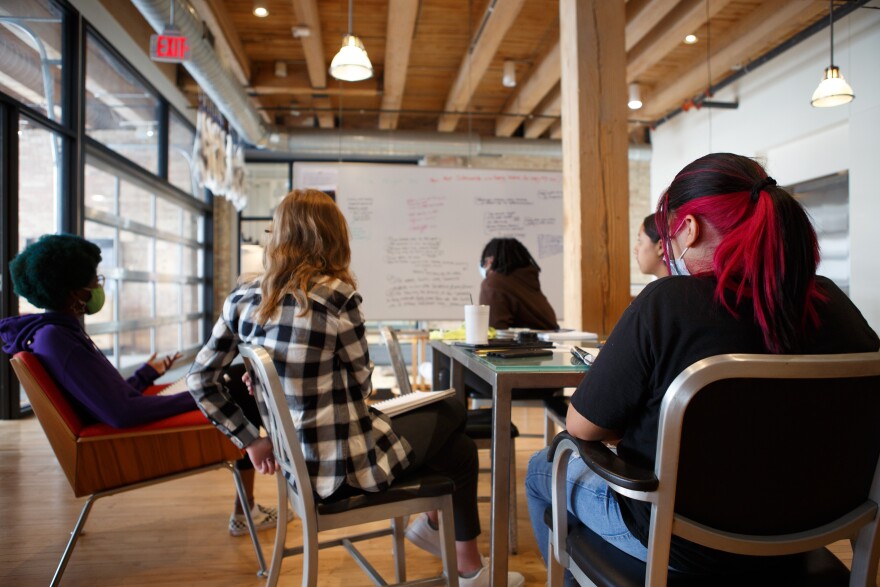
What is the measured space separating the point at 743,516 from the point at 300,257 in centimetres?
99

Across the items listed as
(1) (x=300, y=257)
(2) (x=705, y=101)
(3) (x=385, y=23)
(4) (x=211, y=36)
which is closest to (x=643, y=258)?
(1) (x=300, y=257)

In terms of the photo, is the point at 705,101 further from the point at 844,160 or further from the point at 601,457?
the point at 601,457

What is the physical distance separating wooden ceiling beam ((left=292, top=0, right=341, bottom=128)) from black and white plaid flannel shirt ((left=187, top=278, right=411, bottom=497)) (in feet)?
13.0

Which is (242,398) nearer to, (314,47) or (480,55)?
(314,47)

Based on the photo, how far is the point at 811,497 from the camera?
2.57ft

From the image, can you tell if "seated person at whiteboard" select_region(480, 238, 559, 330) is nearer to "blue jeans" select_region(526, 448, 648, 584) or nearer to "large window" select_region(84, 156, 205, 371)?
"blue jeans" select_region(526, 448, 648, 584)

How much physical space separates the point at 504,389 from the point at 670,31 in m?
4.82

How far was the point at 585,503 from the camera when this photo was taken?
3.28 ft

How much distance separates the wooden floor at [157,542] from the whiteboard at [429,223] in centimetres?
177

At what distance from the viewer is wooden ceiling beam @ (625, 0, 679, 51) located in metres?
4.46

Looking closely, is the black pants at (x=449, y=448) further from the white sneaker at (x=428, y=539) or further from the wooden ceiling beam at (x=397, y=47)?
the wooden ceiling beam at (x=397, y=47)

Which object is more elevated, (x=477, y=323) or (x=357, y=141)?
(x=357, y=141)

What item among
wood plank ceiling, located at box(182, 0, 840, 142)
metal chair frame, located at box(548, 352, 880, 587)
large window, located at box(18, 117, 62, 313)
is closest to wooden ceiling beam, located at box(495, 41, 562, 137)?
wood plank ceiling, located at box(182, 0, 840, 142)

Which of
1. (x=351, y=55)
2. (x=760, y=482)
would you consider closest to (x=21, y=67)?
(x=351, y=55)
